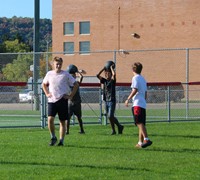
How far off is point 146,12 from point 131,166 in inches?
1976

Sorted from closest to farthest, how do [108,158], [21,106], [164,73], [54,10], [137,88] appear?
1. [108,158]
2. [137,88]
3. [21,106]
4. [164,73]
5. [54,10]

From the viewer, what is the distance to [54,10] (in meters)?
66.3

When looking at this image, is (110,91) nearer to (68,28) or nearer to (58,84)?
(58,84)

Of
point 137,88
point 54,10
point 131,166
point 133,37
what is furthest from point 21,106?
point 54,10

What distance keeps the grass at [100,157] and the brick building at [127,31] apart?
34.9 meters

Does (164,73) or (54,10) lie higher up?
(54,10)

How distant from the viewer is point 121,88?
1313 inches

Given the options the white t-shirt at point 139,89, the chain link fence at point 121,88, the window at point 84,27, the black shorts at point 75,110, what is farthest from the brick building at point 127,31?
the white t-shirt at point 139,89

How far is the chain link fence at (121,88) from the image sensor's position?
23.9 metres

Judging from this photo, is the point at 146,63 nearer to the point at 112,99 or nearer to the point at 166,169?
the point at 112,99

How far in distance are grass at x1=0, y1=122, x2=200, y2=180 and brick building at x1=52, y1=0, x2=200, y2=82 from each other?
34923 mm

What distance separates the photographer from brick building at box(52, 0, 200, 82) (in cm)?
5262

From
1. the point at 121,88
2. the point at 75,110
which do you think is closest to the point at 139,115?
the point at 75,110

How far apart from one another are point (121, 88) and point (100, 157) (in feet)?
69.5
